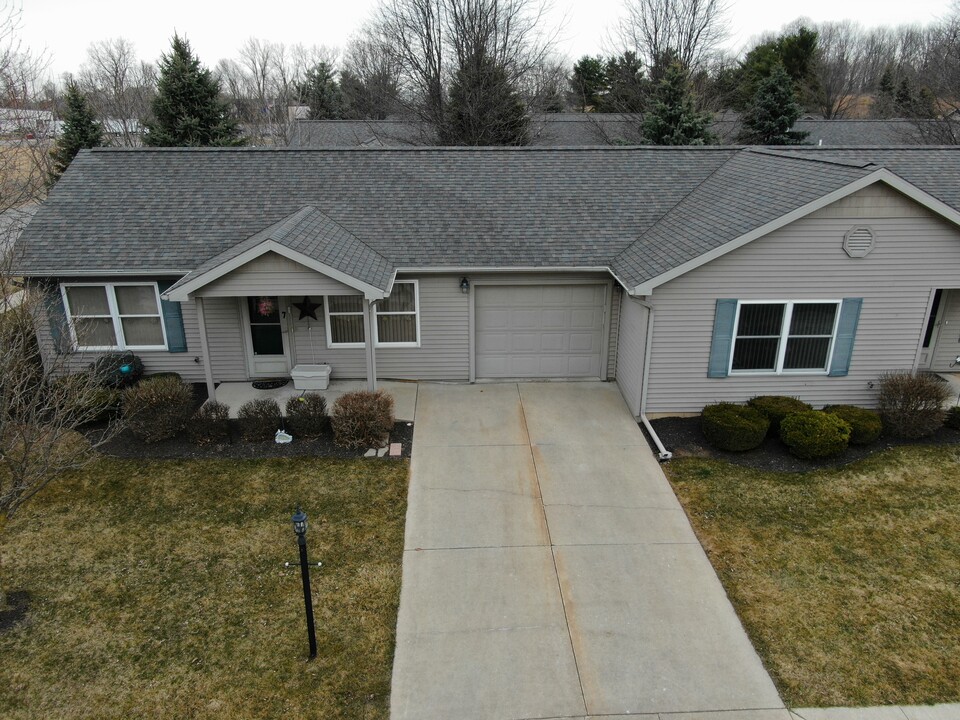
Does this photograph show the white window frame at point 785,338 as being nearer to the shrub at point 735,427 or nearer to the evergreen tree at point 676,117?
the shrub at point 735,427

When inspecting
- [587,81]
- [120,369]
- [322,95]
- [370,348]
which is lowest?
[120,369]

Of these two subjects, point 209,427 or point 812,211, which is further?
point 209,427

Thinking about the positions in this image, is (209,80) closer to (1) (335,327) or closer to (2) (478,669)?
(1) (335,327)

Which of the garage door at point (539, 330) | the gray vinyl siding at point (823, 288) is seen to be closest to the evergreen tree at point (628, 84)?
the garage door at point (539, 330)

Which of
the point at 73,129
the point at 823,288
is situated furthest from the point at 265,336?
the point at 73,129

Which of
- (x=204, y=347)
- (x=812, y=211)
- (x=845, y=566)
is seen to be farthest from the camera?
(x=204, y=347)

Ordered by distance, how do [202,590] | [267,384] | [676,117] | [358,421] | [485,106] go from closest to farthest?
1. [202,590]
2. [358,421]
3. [267,384]
4. [676,117]
5. [485,106]

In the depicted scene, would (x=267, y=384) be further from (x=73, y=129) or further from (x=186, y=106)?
(x=73, y=129)

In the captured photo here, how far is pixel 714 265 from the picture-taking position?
11680 mm

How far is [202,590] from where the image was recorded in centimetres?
818

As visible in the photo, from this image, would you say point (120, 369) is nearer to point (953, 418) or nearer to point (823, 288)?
point (823, 288)

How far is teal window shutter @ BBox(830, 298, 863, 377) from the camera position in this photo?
12.0 m

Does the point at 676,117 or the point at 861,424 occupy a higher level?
the point at 676,117

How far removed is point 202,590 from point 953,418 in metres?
12.7
